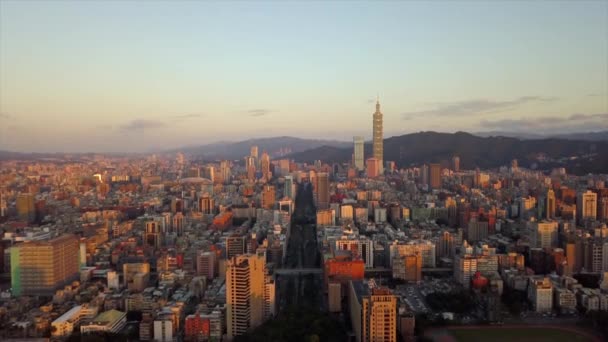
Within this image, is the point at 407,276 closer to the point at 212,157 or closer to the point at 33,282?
the point at 33,282

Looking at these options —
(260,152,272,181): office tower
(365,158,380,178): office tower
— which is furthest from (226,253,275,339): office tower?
(365,158,380,178): office tower

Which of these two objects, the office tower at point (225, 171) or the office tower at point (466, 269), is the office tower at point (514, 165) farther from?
the office tower at point (466, 269)

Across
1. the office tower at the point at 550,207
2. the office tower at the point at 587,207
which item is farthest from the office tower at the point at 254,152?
the office tower at the point at 587,207

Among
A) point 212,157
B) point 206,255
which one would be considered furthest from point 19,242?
point 212,157

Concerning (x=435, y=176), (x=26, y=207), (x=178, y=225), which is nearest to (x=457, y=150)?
(x=435, y=176)

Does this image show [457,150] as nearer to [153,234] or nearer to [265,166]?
[265,166]
